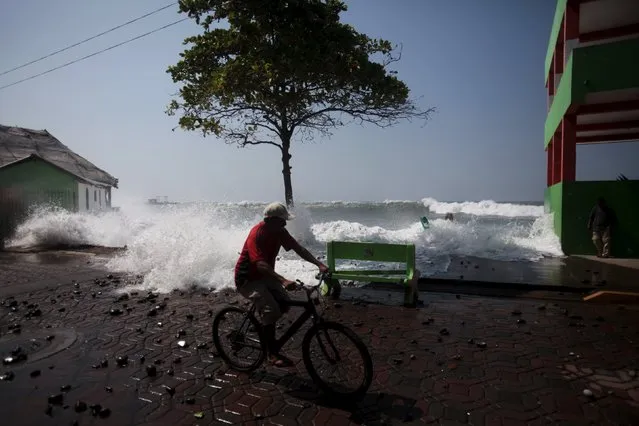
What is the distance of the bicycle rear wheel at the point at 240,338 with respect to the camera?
5027 mm

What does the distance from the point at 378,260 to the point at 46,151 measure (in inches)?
1467

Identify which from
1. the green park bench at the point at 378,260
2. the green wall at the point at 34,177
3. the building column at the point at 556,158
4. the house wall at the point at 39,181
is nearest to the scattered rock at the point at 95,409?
the green park bench at the point at 378,260

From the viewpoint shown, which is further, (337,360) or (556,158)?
(556,158)

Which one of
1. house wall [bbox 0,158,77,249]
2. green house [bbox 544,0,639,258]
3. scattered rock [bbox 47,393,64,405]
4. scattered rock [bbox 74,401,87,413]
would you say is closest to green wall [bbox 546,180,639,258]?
green house [bbox 544,0,639,258]

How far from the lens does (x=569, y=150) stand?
14.9m

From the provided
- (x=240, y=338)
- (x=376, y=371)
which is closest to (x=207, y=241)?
(x=240, y=338)

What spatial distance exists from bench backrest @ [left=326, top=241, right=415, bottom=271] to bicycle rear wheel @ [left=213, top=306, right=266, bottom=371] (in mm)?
4193

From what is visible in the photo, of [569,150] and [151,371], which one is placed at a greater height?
[569,150]

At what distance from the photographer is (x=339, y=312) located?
8.09 metres

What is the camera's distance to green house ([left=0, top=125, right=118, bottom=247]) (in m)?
20.8

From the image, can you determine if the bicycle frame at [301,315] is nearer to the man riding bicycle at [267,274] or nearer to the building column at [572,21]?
the man riding bicycle at [267,274]

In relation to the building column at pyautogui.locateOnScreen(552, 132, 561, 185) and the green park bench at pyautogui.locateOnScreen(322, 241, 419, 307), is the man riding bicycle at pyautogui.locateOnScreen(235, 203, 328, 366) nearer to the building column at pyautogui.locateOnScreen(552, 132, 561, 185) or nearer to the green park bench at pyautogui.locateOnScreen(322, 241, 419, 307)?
the green park bench at pyautogui.locateOnScreen(322, 241, 419, 307)

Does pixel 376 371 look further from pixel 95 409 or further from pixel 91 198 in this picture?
pixel 91 198

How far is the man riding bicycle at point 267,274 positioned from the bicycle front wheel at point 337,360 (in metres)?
0.56
